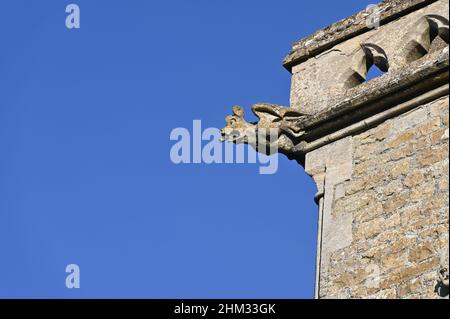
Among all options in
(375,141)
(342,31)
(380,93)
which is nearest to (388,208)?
(375,141)

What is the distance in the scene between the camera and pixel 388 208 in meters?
8.19

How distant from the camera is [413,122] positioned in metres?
8.44

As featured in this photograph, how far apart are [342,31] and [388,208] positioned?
1504 mm

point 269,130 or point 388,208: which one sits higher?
point 269,130

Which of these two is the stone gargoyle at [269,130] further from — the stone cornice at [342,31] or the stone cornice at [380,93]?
the stone cornice at [342,31]

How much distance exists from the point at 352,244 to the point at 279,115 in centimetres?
116

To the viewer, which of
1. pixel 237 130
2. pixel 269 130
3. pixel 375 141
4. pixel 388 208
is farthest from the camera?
pixel 237 130

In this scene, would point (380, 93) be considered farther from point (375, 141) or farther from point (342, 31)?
point (342, 31)

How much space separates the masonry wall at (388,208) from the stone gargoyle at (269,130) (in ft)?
1.08

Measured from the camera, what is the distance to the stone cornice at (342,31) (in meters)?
8.96
